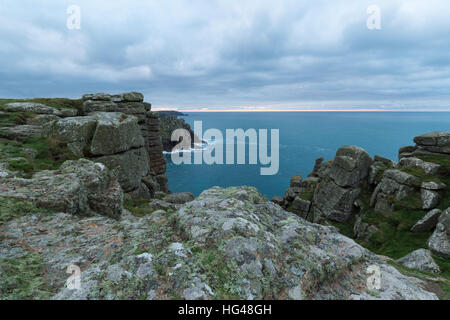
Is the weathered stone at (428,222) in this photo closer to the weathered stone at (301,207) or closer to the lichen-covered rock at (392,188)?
the lichen-covered rock at (392,188)

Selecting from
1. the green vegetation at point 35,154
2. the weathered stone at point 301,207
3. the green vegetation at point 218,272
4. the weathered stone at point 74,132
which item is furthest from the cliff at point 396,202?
the weathered stone at point 74,132

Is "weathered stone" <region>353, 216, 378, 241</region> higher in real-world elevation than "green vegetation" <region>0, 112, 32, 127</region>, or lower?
lower

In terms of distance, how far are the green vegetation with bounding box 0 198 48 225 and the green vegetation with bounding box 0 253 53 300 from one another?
12.3 feet

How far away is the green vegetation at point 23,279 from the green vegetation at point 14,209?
3756 mm

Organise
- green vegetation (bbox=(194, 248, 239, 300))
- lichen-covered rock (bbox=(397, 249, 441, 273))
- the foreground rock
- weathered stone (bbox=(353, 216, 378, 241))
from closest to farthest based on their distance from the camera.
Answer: green vegetation (bbox=(194, 248, 239, 300)), the foreground rock, lichen-covered rock (bbox=(397, 249, 441, 273)), weathered stone (bbox=(353, 216, 378, 241))

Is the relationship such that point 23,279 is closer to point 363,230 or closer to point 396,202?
point 363,230

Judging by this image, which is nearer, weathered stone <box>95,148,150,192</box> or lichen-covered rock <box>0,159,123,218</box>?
lichen-covered rock <box>0,159,123,218</box>

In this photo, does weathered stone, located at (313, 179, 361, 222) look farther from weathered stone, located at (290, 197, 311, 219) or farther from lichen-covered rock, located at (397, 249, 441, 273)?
lichen-covered rock, located at (397, 249, 441, 273)

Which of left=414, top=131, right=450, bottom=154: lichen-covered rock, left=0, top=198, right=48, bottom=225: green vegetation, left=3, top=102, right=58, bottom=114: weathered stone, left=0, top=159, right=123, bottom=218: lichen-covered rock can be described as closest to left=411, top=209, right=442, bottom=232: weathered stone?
left=414, top=131, right=450, bottom=154: lichen-covered rock

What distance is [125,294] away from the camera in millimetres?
4910

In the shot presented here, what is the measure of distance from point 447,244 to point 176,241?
107ft

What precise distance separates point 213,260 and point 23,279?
17.6 feet

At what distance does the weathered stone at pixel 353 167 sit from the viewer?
4219cm

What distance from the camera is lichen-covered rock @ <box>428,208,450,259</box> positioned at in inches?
939
